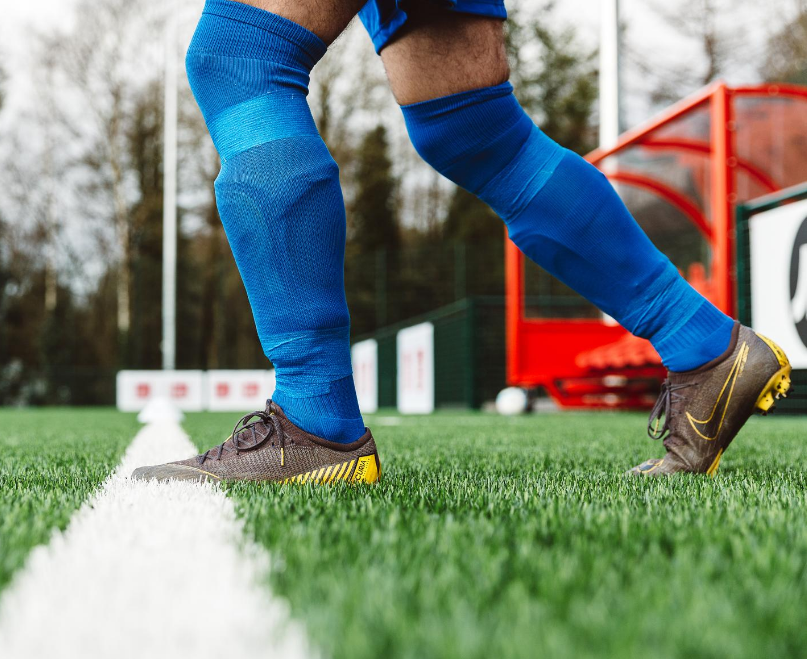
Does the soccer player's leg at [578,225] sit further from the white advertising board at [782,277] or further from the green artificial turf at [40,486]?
the white advertising board at [782,277]

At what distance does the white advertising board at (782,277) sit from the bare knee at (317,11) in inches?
159

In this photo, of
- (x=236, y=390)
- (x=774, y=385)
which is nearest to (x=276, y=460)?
(x=774, y=385)

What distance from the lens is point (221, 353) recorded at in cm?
1959

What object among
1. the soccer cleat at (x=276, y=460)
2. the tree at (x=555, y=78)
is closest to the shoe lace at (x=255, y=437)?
the soccer cleat at (x=276, y=460)

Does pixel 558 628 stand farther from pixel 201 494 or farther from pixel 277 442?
pixel 277 442

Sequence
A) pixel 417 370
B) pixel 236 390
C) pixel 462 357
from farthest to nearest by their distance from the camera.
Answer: pixel 236 390
pixel 462 357
pixel 417 370

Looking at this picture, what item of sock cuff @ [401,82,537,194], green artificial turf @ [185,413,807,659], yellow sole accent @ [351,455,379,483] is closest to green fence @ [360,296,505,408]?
sock cuff @ [401,82,537,194]

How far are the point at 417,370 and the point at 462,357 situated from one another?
2.54 ft

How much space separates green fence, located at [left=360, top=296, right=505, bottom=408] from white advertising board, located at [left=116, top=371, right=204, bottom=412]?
3117mm

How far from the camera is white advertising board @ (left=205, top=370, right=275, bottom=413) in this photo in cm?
1245

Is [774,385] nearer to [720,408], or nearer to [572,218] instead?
[720,408]

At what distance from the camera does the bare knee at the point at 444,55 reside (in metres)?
1.56

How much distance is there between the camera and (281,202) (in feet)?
4.54

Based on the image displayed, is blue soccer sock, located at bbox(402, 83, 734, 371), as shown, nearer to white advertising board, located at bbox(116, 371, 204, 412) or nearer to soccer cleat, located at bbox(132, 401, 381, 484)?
soccer cleat, located at bbox(132, 401, 381, 484)
